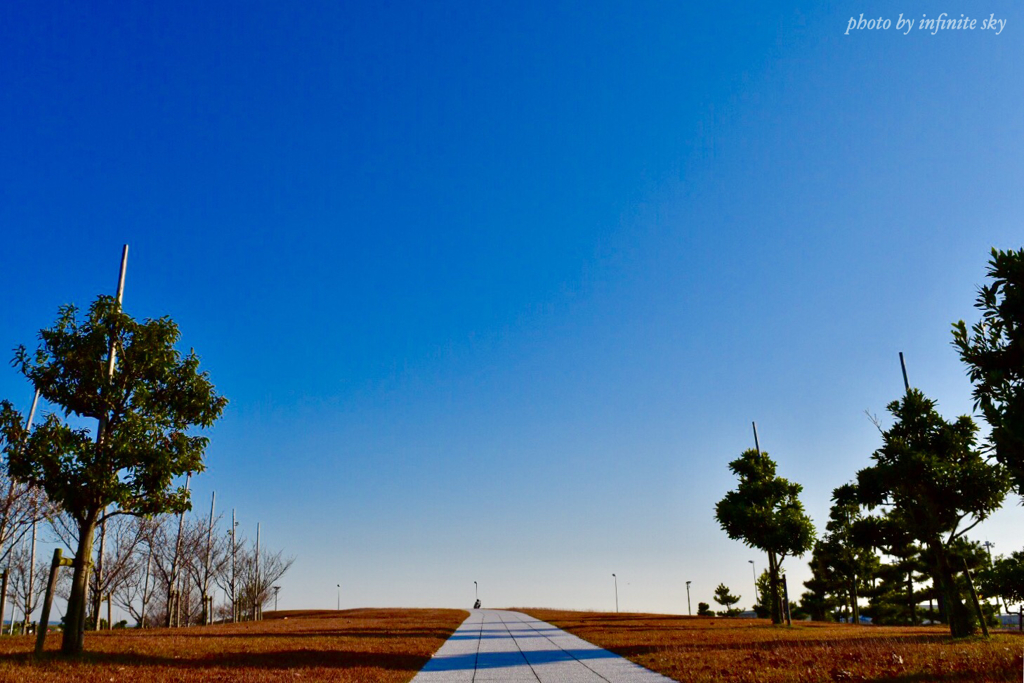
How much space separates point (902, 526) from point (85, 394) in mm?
27626

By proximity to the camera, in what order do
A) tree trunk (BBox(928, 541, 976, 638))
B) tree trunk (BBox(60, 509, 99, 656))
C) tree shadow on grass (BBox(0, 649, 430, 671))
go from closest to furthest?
tree shadow on grass (BBox(0, 649, 430, 671)) < tree trunk (BBox(60, 509, 99, 656)) < tree trunk (BBox(928, 541, 976, 638))

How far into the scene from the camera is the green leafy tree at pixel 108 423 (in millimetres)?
18344

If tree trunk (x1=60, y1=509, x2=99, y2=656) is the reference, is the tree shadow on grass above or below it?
below

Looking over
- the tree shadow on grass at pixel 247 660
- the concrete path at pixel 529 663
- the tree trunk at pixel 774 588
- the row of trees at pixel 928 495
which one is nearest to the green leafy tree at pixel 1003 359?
the row of trees at pixel 928 495

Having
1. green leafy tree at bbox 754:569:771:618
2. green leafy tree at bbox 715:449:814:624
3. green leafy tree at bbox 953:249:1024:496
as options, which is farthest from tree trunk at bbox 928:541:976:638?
green leafy tree at bbox 754:569:771:618

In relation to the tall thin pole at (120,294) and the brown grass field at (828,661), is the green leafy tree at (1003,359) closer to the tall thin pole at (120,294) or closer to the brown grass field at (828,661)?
the brown grass field at (828,661)

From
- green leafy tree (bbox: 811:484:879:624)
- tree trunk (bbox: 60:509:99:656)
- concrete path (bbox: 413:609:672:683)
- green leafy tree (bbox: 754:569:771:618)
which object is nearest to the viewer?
concrete path (bbox: 413:609:672:683)

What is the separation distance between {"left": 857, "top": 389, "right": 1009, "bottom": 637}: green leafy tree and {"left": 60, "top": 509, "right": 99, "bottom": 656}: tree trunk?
24105 mm

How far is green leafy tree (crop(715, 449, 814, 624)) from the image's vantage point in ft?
121

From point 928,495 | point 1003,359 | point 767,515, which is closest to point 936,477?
point 928,495

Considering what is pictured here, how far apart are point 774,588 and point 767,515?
13.3 feet

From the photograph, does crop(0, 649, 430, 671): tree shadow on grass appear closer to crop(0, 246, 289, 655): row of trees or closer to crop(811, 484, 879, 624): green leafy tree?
A: crop(0, 246, 289, 655): row of trees

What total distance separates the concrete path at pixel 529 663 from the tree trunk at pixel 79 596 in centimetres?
894

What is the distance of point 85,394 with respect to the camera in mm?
19453
